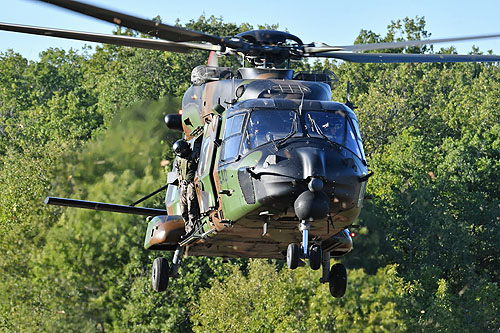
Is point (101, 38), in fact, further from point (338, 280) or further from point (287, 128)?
point (338, 280)

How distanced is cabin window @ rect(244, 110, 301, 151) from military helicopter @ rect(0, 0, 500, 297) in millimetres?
17

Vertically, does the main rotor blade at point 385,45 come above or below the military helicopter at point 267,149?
Result: above

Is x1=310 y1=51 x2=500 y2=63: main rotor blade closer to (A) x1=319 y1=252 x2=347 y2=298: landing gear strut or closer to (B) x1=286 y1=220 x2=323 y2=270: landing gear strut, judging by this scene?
(A) x1=319 y1=252 x2=347 y2=298: landing gear strut

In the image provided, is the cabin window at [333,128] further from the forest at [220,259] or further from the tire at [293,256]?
the forest at [220,259]

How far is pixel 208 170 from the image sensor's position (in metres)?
16.8

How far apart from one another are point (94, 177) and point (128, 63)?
67.7 ft

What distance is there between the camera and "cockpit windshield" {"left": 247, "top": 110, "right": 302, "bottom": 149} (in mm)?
15656

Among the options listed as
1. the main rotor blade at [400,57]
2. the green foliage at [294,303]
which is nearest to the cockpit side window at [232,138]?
the main rotor blade at [400,57]

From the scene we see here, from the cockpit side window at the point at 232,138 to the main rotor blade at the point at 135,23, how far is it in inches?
53.6

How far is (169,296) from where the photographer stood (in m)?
45.4

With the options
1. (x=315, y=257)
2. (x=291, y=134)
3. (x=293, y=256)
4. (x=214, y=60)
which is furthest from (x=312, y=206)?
(x=214, y=60)

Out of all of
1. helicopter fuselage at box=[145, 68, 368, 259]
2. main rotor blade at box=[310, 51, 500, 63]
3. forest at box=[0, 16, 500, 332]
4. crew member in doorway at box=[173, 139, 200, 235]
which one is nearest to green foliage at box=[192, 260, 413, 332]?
forest at box=[0, 16, 500, 332]

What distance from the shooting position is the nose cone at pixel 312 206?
1465 cm

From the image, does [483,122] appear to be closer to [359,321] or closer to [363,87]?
[363,87]
